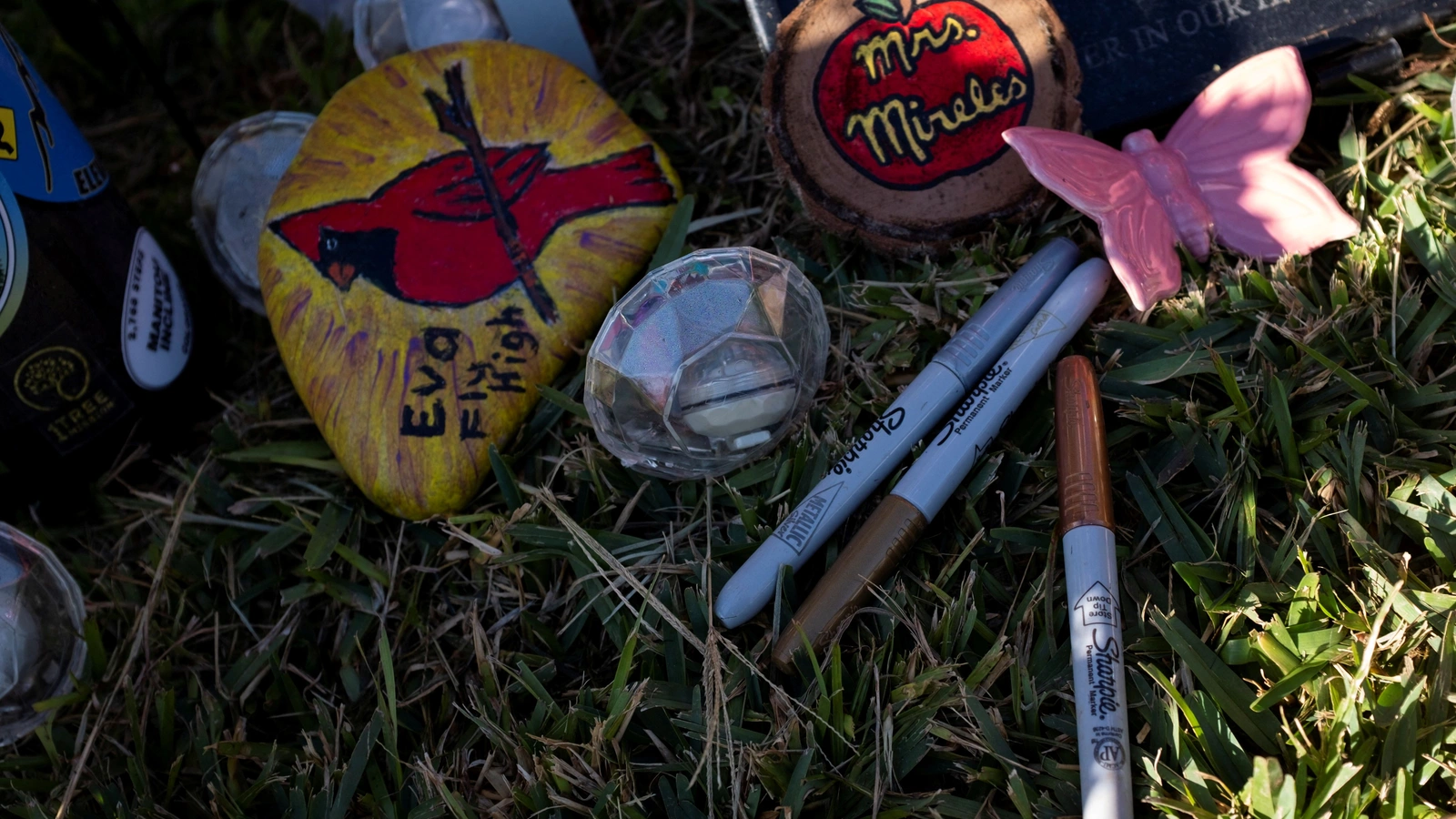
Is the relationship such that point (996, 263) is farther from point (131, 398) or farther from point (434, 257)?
point (131, 398)

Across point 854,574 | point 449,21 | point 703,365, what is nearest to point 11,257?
point 449,21

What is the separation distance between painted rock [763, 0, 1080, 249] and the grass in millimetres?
65

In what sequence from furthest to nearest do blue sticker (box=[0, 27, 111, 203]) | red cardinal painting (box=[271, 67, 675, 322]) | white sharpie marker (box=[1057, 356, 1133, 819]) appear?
red cardinal painting (box=[271, 67, 675, 322]) → blue sticker (box=[0, 27, 111, 203]) → white sharpie marker (box=[1057, 356, 1133, 819])

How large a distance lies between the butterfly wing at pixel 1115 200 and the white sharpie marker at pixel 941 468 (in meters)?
0.05

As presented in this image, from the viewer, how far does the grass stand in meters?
0.79

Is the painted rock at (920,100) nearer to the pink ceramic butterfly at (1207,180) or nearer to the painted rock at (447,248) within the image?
the pink ceramic butterfly at (1207,180)

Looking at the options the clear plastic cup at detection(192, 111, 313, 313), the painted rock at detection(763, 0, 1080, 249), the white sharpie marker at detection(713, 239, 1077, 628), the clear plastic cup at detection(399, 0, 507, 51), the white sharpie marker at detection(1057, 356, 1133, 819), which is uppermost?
the clear plastic cup at detection(399, 0, 507, 51)

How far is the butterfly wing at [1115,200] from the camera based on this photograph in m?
0.92

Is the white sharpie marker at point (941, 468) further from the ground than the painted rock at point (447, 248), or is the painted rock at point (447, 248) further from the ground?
the painted rock at point (447, 248)

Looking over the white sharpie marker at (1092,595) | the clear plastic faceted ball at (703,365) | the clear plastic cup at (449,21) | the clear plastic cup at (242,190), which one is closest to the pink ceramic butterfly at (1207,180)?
the white sharpie marker at (1092,595)

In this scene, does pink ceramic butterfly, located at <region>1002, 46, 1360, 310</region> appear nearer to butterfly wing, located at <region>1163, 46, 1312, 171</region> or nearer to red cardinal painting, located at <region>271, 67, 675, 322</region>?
butterfly wing, located at <region>1163, 46, 1312, 171</region>

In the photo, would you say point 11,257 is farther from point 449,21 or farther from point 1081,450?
point 1081,450

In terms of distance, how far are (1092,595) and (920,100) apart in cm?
53

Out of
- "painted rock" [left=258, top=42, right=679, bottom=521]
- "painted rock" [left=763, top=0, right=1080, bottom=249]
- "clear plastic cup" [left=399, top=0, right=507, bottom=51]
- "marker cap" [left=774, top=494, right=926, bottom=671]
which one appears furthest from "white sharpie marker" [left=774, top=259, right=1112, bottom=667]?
"clear plastic cup" [left=399, top=0, right=507, bottom=51]
